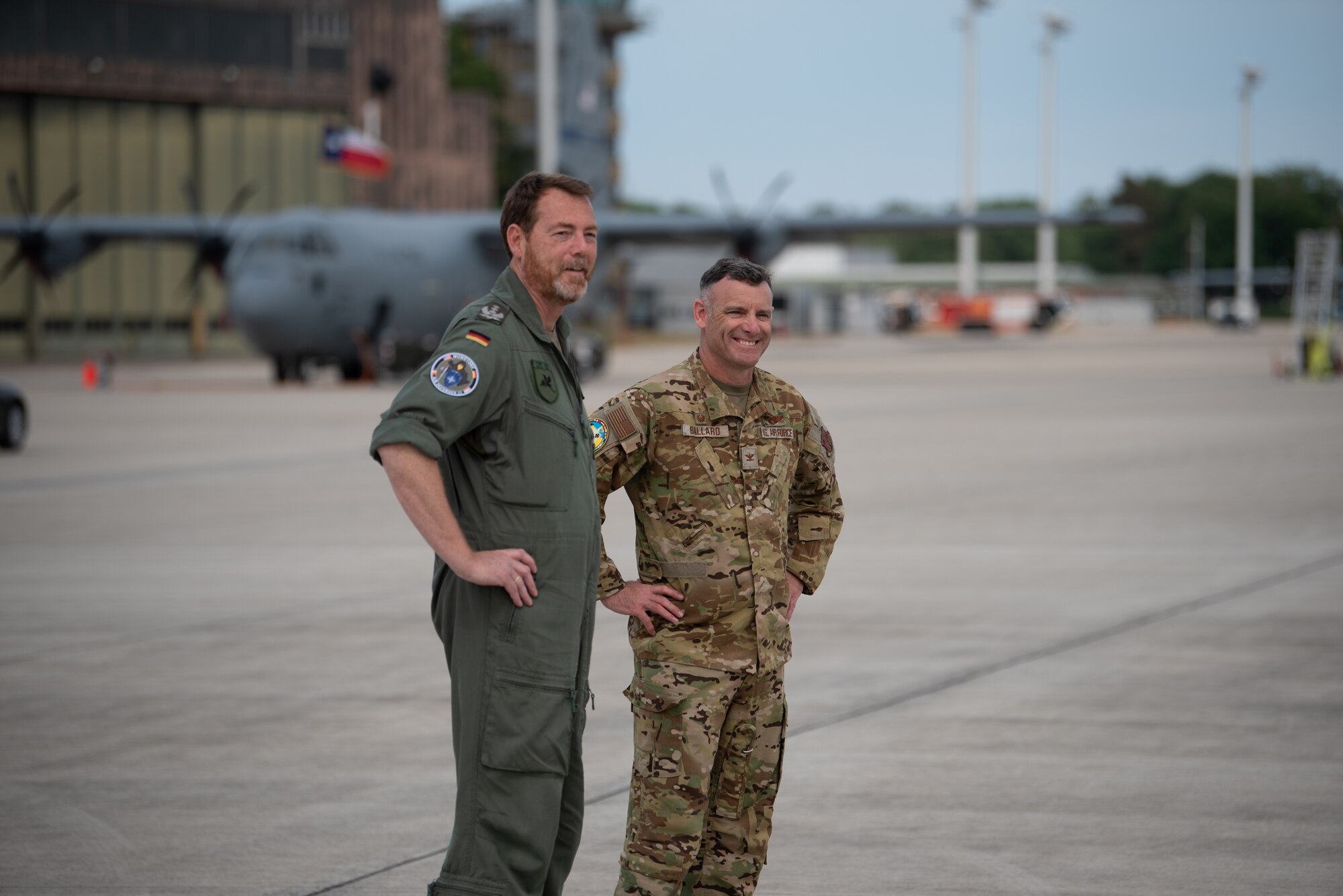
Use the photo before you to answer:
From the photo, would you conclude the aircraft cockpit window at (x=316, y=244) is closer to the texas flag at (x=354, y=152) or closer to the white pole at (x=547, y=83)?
the white pole at (x=547, y=83)

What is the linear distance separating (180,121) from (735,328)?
56019 millimetres

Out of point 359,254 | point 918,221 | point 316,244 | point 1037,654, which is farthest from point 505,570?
point 918,221

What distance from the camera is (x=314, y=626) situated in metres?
8.85

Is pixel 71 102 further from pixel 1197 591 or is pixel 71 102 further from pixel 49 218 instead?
pixel 1197 591

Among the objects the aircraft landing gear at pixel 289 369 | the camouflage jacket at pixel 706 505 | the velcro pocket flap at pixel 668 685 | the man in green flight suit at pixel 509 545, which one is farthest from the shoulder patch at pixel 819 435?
the aircraft landing gear at pixel 289 369

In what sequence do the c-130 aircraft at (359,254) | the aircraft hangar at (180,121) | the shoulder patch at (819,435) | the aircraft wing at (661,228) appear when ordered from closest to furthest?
the shoulder patch at (819,435) < the c-130 aircraft at (359,254) < the aircraft wing at (661,228) < the aircraft hangar at (180,121)

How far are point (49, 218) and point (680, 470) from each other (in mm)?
38902

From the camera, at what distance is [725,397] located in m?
4.13

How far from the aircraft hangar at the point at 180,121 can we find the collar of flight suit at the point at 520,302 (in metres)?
52.2

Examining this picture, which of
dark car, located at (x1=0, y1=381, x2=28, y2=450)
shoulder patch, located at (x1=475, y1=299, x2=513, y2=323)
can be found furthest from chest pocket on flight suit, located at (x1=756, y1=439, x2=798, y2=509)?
dark car, located at (x1=0, y1=381, x2=28, y2=450)

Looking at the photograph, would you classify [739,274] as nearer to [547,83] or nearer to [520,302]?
[520,302]

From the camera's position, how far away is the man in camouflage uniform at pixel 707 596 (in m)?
3.92

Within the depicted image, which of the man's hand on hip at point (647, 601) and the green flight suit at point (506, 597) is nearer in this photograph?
the green flight suit at point (506, 597)

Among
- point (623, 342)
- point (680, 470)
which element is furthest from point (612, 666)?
point (623, 342)
